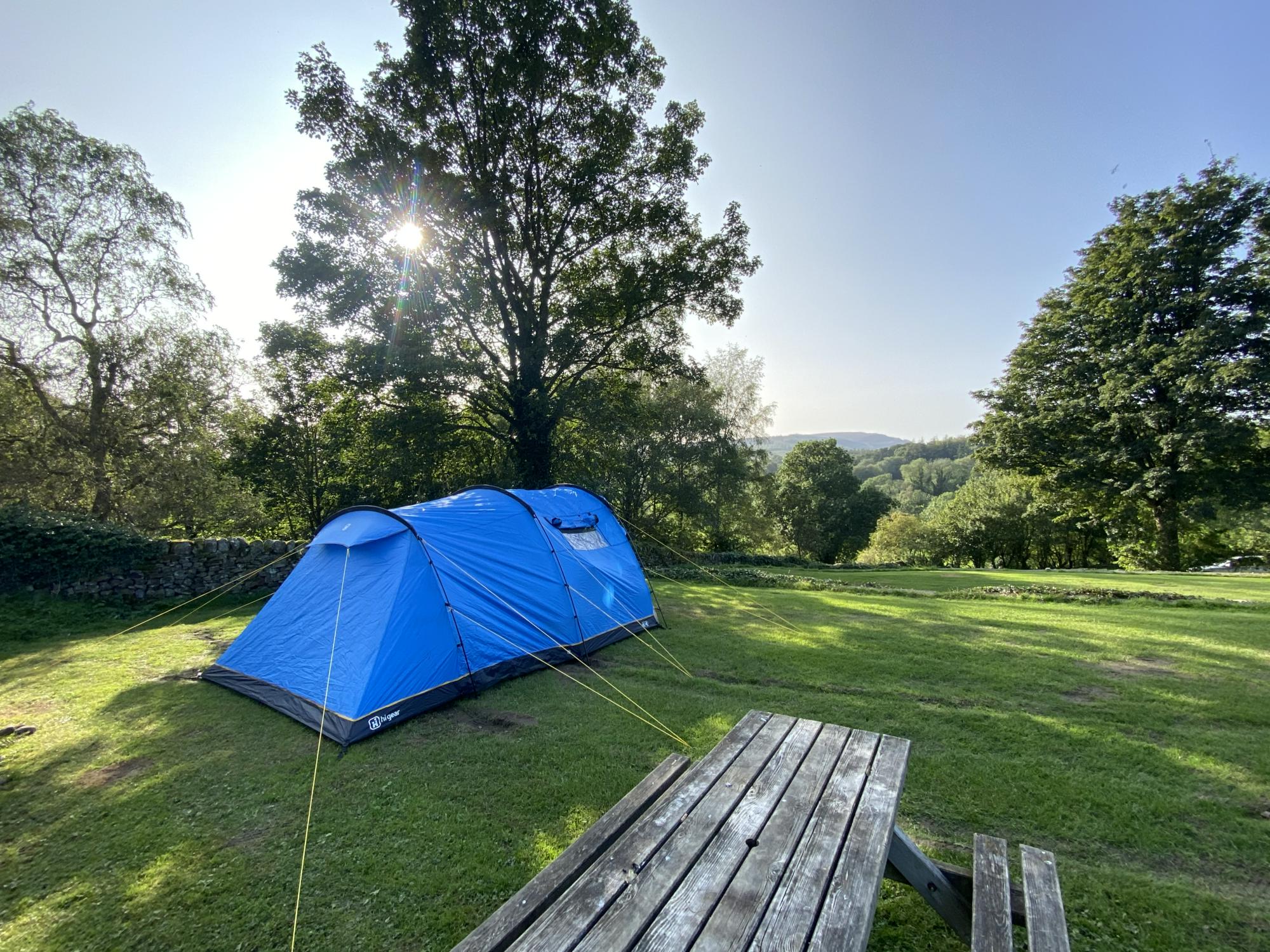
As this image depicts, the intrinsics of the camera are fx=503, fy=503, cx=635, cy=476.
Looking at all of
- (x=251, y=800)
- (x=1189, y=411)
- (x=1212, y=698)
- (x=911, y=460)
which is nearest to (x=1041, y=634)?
(x=1212, y=698)

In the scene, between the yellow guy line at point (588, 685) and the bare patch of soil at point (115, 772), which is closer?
the bare patch of soil at point (115, 772)

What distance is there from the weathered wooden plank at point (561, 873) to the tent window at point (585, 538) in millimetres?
4584

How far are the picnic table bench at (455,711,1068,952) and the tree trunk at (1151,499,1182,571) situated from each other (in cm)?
2160

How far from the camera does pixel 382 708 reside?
14.0 ft

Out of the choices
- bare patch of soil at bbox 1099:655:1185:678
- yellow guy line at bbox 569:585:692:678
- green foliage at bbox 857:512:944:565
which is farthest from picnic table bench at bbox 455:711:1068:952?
green foliage at bbox 857:512:944:565

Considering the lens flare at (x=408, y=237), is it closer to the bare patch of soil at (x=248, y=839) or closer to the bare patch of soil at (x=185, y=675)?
the bare patch of soil at (x=185, y=675)

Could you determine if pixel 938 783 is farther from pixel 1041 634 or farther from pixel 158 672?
pixel 158 672

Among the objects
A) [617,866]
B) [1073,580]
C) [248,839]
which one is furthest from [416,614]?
[1073,580]

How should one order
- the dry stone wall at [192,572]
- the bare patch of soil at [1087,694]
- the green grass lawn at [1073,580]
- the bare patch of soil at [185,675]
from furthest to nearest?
1. the green grass lawn at [1073,580]
2. the dry stone wall at [192,572]
3. the bare patch of soil at [185,675]
4. the bare patch of soil at [1087,694]

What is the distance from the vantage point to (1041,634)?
678 cm

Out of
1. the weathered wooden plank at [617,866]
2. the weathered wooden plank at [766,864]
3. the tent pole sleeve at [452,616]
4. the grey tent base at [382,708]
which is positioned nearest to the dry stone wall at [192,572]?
the grey tent base at [382,708]

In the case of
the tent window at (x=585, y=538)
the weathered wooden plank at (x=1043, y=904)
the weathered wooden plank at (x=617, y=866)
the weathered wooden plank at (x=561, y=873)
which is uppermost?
the tent window at (x=585, y=538)

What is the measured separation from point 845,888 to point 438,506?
17.4ft

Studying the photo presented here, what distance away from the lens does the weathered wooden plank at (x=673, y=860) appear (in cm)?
124
